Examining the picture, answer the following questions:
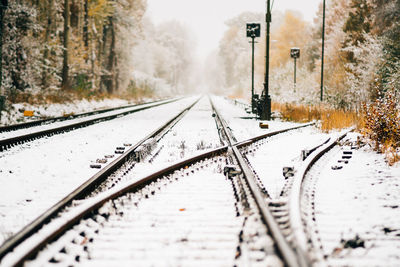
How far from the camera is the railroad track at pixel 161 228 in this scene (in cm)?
285

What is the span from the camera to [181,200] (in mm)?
4504

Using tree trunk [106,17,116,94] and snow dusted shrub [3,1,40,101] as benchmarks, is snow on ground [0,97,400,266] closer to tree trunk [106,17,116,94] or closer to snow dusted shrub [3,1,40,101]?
snow dusted shrub [3,1,40,101]

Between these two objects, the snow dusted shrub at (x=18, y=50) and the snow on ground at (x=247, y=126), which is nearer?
→ the snow on ground at (x=247, y=126)

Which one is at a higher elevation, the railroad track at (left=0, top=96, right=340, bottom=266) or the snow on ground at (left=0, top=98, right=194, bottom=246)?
the railroad track at (left=0, top=96, right=340, bottom=266)

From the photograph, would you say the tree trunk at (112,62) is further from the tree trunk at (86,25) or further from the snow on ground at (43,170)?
the snow on ground at (43,170)

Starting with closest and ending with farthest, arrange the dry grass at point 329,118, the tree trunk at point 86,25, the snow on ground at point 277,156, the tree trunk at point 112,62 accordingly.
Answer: the snow on ground at point 277,156
the dry grass at point 329,118
the tree trunk at point 86,25
the tree trunk at point 112,62

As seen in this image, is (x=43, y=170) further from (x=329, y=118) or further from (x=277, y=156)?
(x=329, y=118)

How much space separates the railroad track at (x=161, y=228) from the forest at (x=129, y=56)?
17.1ft

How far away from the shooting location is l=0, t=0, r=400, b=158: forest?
19547 mm

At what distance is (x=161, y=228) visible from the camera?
11.7 ft

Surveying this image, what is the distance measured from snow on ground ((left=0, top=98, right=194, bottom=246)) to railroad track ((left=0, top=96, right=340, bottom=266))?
0.51m

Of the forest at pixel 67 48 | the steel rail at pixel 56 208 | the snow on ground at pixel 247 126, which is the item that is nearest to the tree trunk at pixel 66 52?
the forest at pixel 67 48

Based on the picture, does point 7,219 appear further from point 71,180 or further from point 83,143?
point 83,143

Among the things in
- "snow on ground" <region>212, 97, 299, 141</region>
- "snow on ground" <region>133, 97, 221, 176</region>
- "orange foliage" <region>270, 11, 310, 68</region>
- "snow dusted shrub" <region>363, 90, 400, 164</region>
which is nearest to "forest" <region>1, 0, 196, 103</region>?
"snow on ground" <region>212, 97, 299, 141</region>
